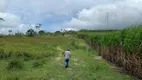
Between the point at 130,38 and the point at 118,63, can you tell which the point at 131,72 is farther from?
the point at 118,63

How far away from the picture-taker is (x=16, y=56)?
30.5 m

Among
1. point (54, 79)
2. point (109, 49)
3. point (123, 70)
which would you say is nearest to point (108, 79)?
point (54, 79)

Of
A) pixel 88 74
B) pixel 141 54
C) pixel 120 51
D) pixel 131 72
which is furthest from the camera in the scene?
pixel 120 51

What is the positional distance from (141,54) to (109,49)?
13.0 metres

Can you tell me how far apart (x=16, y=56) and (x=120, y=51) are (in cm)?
1230

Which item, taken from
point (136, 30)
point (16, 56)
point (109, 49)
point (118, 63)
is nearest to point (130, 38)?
point (136, 30)

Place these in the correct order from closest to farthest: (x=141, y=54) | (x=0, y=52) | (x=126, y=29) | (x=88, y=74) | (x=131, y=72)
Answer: (x=141, y=54) < (x=88, y=74) < (x=131, y=72) < (x=126, y=29) < (x=0, y=52)

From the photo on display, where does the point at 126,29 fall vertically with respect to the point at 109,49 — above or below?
above

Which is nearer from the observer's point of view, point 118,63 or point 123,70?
point 123,70

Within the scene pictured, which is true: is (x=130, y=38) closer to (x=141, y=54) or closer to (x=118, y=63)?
(x=141, y=54)

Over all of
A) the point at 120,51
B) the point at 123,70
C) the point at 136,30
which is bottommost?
the point at 123,70

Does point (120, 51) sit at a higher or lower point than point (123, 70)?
higher

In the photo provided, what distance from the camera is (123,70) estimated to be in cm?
2309

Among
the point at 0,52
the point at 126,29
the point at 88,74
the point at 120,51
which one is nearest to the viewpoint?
the point at 88,74
